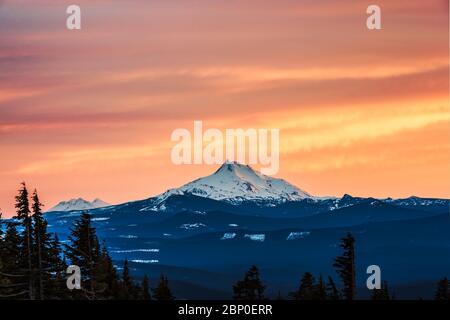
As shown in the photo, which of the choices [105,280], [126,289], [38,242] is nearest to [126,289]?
[126,289]

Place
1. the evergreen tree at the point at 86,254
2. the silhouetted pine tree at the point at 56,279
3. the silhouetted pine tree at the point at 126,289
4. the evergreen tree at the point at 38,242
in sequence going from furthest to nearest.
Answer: the silhouetted pine tree at the point at 126,289
the evergreen tree at the point at 86,254
the silhouetted pine tree at the point at 56,279
the evergreen tree at the point at 38,242

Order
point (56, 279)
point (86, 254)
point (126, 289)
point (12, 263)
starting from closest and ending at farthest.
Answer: point (56, 279) < point (12, 263) < point (86, 254) < point (126, 289)

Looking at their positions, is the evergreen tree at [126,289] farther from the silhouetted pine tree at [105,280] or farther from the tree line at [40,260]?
the tree line at [40,260]

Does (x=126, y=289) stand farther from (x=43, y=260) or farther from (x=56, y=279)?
(x=56, y=279)

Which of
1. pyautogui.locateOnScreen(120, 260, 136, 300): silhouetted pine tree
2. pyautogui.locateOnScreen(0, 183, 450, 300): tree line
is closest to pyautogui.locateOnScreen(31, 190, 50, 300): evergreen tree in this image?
pyautogui.locateOnScreen(0, 183, 450, 300): tree line

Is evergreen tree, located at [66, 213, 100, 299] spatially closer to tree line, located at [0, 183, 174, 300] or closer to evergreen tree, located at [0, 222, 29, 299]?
tree line, located at [0, 183, 174, 300]

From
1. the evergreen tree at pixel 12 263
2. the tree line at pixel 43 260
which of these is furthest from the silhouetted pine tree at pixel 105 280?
the evergreen tree at pixel 12 263

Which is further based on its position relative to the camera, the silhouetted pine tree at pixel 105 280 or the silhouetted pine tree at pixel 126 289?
the silhouetted pine tree at pixel 126 289
